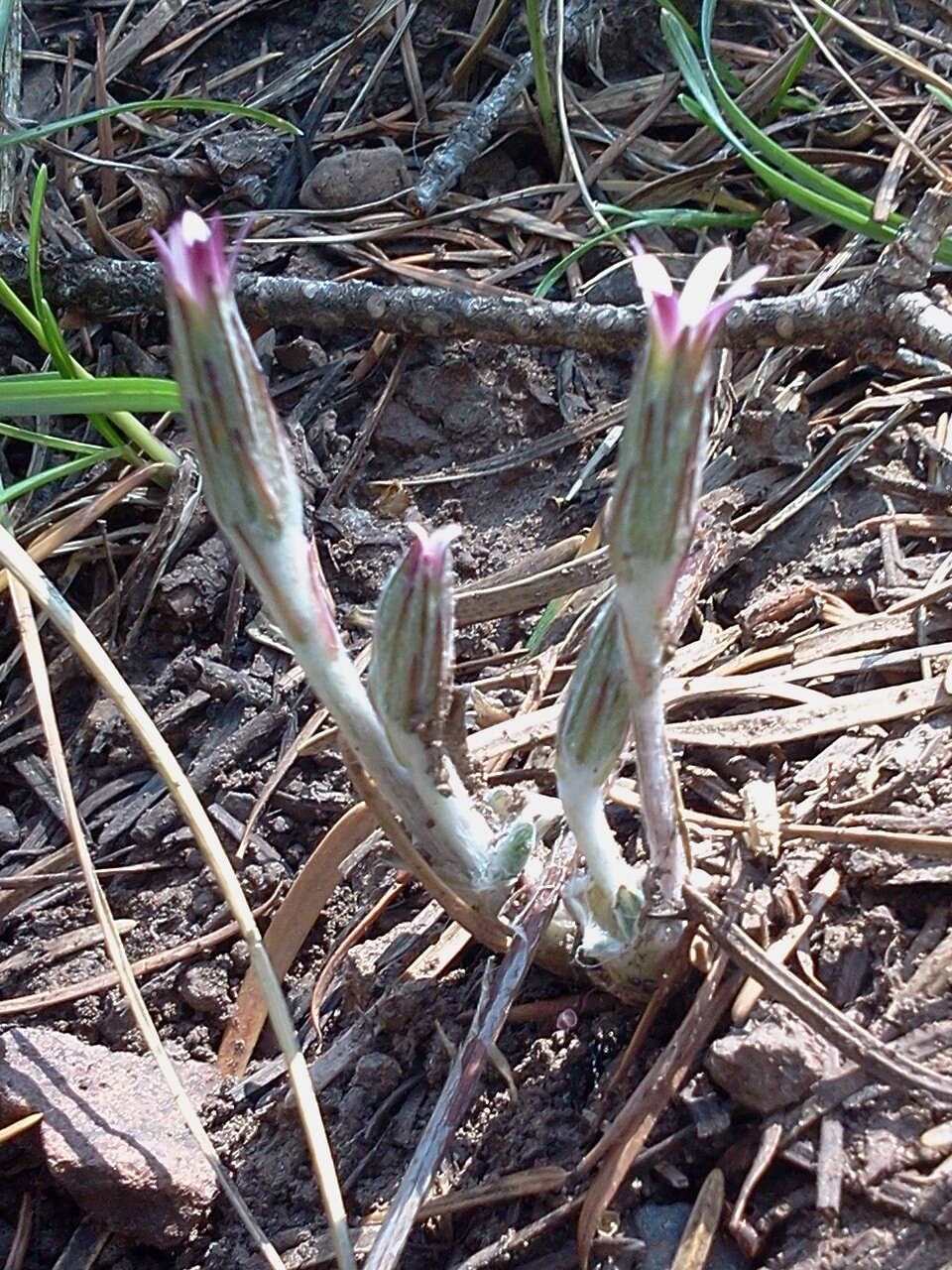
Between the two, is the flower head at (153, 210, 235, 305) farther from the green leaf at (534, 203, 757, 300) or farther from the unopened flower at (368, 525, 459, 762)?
the green leaf at (534, 203, 757, 300)

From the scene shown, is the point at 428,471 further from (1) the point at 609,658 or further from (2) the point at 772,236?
(1) the point at 609,658

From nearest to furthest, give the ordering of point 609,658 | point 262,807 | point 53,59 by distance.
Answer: point 609,658 < point 262,807 < point 53,59

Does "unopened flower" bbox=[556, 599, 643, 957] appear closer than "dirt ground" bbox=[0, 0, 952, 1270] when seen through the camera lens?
Yes

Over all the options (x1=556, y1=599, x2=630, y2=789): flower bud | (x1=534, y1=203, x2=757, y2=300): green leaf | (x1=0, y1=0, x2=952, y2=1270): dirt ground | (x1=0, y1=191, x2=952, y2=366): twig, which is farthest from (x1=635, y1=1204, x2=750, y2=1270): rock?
(x1=534, y1=203, x2=757, y2=300): green leaf

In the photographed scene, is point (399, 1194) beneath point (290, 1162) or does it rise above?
above

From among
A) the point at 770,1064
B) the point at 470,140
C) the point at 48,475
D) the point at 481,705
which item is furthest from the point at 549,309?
the point at 770,1064

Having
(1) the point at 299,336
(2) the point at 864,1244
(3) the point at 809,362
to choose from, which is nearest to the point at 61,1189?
(2) the point at 864,1244

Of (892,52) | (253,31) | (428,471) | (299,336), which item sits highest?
(253,31)

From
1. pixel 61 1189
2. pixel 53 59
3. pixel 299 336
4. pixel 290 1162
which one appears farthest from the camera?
pixel 53 59
